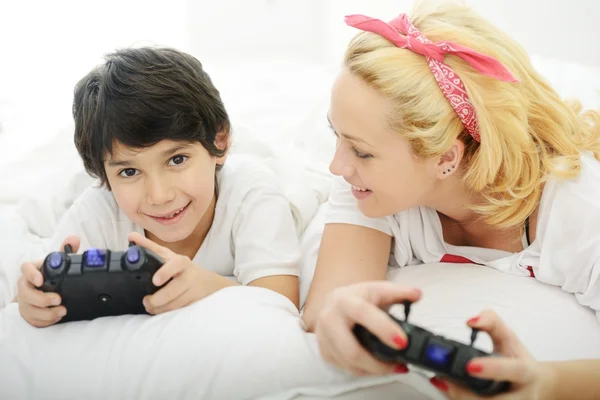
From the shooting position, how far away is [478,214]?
1122 mm

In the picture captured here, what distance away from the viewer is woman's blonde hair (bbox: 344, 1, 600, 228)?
95 cm

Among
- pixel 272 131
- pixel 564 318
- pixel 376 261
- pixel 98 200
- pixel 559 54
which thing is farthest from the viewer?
pixel 559 54

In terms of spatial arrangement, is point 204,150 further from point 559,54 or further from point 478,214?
point 559,54

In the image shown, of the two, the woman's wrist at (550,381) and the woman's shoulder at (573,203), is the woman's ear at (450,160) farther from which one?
the woman's wrist at (550,381)

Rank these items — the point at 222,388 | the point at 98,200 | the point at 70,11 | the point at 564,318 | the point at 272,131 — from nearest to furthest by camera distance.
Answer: the point at 222,388
the point at 564,318
the point at 98,200
the point at 272,131
the point at 70,11

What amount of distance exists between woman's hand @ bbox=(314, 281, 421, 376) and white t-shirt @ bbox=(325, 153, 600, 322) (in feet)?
1.33

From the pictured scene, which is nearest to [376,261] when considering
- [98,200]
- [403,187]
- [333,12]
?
[403,187]

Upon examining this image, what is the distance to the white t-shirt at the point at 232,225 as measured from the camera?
3.77 ft

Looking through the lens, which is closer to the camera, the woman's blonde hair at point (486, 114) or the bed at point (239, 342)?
the bed at point (239, 342)

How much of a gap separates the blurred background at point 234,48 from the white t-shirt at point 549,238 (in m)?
0.54

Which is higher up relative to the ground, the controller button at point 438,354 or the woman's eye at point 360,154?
the woman's eye at point 360,154

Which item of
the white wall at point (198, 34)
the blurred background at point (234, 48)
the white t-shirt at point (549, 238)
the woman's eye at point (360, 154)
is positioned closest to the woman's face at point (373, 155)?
the woman's eye at point (360, 154)

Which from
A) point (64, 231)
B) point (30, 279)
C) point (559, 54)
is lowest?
point (64, 231)

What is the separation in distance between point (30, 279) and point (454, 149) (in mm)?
656
